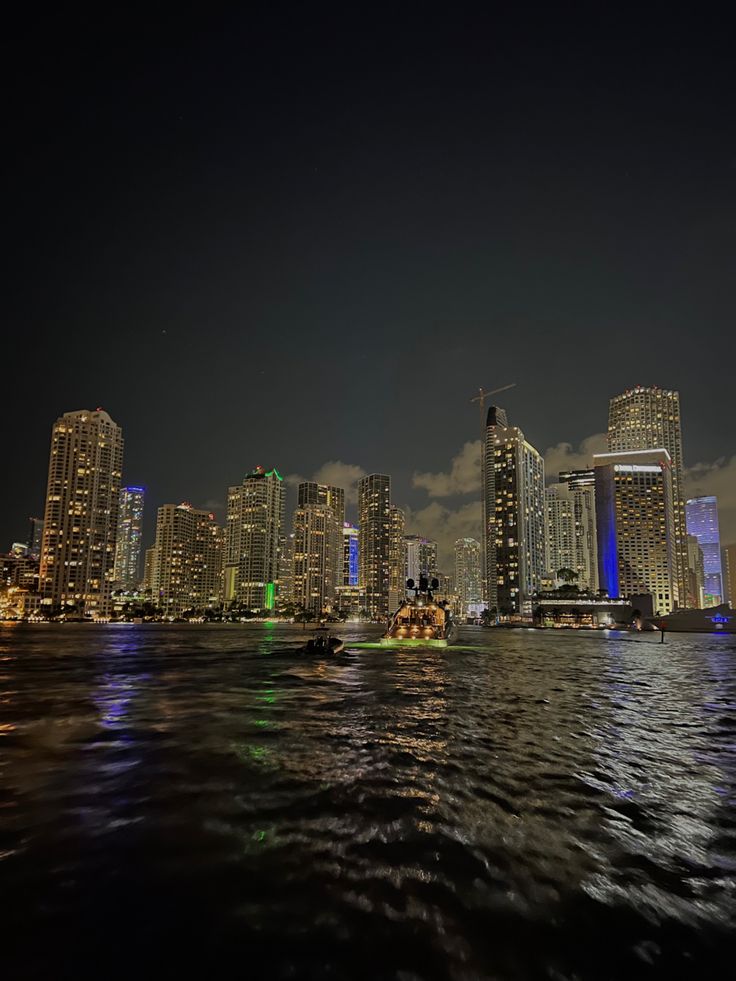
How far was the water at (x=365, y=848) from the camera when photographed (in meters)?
5.82

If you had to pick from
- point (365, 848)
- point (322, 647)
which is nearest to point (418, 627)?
point (322, 647)

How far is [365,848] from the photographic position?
859 cm

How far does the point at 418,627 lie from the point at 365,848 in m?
79.4

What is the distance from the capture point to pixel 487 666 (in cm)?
4806

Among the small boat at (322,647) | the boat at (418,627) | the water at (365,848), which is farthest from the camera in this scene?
the boat at (418,627)

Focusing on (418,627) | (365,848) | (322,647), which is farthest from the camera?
(418,627)

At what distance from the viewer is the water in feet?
19.1

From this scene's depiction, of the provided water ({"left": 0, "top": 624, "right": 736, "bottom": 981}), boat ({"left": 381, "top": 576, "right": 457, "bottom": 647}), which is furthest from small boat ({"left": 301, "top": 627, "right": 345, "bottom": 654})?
water ({"left": 0, "top": 624, "right": 736, "bottom": 981})

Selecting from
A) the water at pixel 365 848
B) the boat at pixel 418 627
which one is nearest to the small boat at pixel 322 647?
the boat at pixel 418 627

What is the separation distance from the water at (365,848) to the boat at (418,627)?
62.5 metres

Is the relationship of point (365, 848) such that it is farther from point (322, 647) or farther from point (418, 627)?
point (418, 627)

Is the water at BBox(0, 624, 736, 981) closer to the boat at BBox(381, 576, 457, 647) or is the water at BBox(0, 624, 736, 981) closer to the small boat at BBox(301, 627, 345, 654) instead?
the small boat at BBox(301, 627, 345, 654)

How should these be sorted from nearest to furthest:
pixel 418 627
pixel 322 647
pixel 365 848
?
pixel 365 848 < pixel 322 647 < pixel 418 627

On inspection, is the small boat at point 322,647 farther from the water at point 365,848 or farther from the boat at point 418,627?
the water at point 365,848
